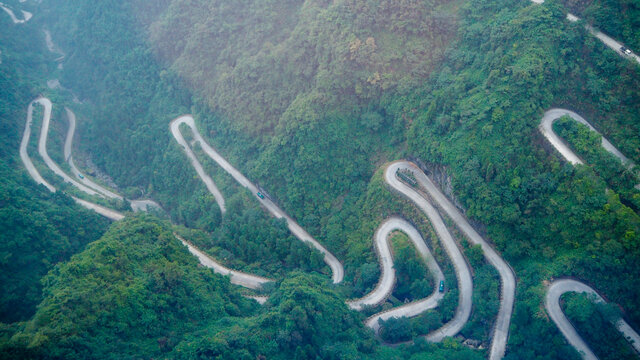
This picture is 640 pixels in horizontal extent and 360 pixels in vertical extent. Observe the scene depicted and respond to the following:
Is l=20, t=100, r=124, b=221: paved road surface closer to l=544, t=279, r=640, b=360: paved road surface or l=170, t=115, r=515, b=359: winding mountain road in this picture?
l=170, t=115, r=515, b=359: winding mountain road

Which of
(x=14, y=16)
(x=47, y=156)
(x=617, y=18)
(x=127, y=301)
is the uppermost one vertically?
(x=14, y=16)

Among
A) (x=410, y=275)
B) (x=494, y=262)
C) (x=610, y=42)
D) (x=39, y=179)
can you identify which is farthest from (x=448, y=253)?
(x=39, y=179)

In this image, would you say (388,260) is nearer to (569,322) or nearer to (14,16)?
(569,322)

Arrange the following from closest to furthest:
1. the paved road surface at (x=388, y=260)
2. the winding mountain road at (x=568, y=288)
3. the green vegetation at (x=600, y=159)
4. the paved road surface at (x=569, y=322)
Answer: the paved road surface at (x=569, y=322), the winding mountain road at (x=568, y=288), the green vegetation at (x=600, y=159), the paved road surface at (x=388, y=260)

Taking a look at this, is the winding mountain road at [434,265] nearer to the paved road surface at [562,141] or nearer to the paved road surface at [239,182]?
the paved road surface at [239,182]

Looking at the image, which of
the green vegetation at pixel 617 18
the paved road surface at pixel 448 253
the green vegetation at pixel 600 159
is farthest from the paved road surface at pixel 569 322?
the green vegetation at pixel 617 18

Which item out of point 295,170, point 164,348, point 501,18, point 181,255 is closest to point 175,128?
point 295,170
